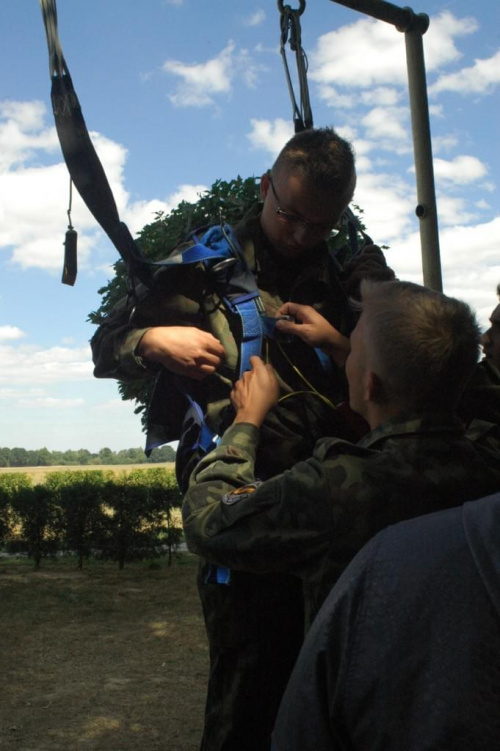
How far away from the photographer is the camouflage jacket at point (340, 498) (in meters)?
1.61

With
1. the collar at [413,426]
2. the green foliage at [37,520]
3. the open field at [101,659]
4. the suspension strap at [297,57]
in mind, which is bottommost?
the open field at [101,659]

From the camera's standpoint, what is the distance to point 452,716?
0.89 metres

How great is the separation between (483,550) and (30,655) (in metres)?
8.46

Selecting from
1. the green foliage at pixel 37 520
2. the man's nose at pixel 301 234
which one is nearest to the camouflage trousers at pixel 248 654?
the man's nose at pixel 301 234

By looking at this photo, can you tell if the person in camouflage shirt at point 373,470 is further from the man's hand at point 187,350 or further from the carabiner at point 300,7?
the carabiner at point 300,7

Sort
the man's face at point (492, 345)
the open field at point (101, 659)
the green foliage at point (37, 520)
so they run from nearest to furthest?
the man's face at point (492, 345) < the open field at point (101, 659) < the green foliage at point (37, 520)

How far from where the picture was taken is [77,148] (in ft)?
7.27

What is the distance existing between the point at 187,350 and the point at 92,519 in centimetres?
1152

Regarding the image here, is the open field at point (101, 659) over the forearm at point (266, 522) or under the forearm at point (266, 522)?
under

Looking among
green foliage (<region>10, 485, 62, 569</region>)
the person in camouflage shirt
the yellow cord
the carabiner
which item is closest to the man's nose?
the yellow cord

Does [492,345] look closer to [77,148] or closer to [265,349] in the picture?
[265,349]

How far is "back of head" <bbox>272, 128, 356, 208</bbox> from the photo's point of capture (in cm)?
219

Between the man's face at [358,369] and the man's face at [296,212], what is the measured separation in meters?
0.49

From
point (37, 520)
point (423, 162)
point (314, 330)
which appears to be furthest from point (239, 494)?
point (37, 520)
